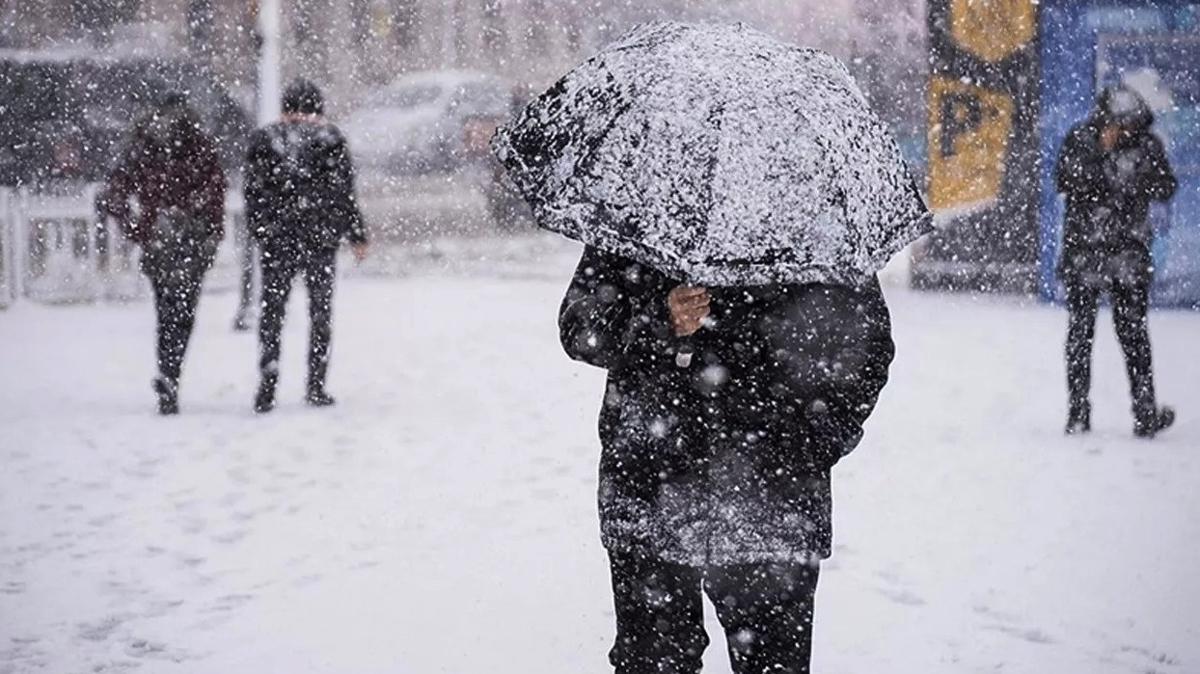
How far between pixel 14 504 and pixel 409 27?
37840 mm

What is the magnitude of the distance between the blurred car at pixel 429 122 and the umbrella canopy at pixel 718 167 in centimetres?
1936

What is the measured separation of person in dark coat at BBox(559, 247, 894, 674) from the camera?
2934 mm

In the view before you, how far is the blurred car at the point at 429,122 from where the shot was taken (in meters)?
22.7

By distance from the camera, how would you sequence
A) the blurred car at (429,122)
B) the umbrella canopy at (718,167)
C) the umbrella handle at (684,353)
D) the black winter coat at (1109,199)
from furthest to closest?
the blurred car at (429,122) < the black winter coat at (1109,199) < the umbrella handle at (684,353) < the umbrella canopy at (718,167)

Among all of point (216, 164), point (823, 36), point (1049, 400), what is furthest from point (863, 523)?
point (823, 36)

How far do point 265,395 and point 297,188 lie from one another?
1.19 meters

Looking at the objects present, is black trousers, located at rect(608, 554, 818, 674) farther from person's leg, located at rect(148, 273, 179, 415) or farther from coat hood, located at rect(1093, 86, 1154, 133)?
person's leg, located at rect(148, 273, 179, 415)

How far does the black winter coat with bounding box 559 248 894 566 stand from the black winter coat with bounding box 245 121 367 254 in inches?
219

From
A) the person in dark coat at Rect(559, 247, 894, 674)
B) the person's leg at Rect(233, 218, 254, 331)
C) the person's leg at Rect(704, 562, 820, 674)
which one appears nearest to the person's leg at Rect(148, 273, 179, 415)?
the person's leg at Rect(233, 218, 254, 331)

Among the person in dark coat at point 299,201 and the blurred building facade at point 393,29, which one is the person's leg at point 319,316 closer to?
the person in dark coat at point 299,201

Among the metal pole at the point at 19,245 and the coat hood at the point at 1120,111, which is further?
→ the metal pole at the point at 19,245

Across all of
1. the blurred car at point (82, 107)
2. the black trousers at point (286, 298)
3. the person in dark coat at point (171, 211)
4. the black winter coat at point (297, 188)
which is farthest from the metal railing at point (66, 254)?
the black winter coat at point (297, 188)

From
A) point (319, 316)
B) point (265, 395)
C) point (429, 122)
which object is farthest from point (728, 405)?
point (429, 122)

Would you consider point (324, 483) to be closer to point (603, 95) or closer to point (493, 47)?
point (603, 95)
